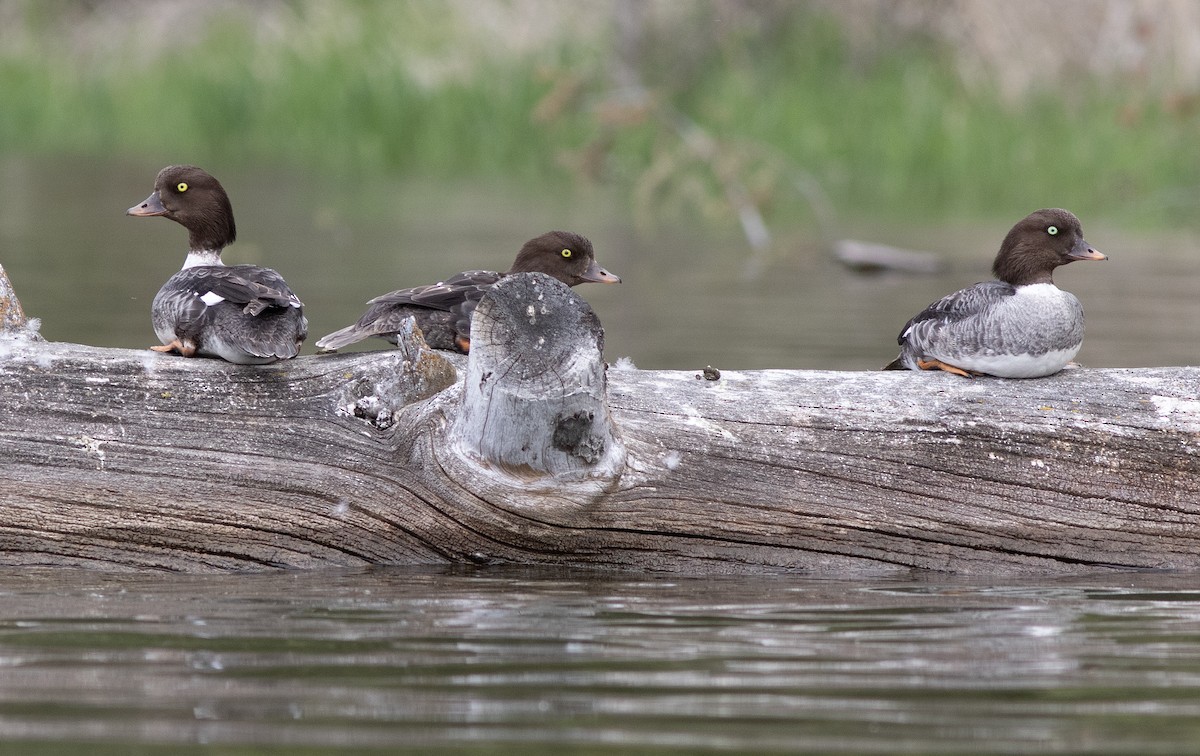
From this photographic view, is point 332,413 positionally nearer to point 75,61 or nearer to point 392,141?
point 392,141

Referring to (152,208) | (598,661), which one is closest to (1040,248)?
(598,661)

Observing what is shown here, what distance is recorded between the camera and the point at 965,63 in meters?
17.5

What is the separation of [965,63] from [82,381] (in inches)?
570

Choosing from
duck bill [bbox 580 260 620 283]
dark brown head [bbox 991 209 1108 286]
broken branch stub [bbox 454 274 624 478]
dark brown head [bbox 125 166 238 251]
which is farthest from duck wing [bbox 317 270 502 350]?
dark brown head [bbox 991 209 1108 286]

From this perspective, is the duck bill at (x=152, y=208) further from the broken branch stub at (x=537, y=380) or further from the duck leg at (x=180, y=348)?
the broken branch stub at (x=537, y=380)

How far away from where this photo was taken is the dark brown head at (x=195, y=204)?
5.41 metres

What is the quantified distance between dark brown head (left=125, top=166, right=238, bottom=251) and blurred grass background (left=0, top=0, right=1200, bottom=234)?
6.98 metres

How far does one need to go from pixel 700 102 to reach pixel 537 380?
519 inches

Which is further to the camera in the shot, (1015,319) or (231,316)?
(1015,319)

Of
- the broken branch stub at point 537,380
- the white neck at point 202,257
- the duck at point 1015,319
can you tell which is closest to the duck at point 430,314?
the white neck at point 202,257

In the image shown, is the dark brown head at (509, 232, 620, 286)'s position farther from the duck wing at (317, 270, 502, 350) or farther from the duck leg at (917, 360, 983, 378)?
the duck leg at (917, 360, 983, 378)

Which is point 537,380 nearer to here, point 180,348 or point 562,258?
point 180,348

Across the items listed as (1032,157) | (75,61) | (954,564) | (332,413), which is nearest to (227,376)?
(332,413)

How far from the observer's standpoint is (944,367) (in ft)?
15.9
